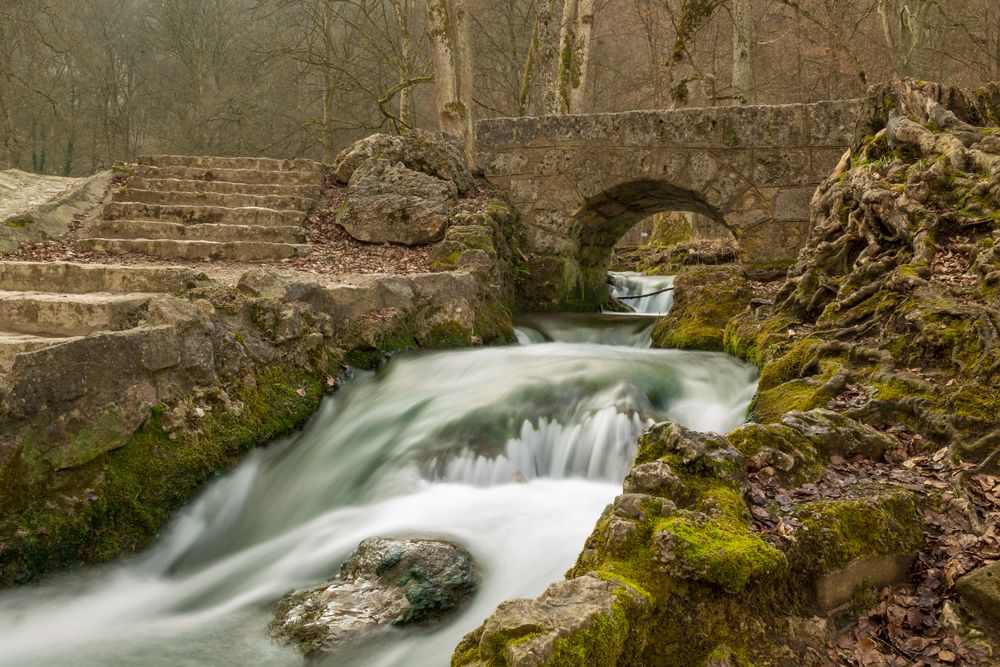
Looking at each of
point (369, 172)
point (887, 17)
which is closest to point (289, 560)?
point (369, 172)

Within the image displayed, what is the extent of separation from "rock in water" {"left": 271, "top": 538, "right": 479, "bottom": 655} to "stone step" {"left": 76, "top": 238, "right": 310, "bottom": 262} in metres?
4.95

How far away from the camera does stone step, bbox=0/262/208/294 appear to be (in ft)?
18.8

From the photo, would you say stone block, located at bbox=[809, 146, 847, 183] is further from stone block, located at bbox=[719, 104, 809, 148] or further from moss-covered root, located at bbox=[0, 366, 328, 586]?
moss-covered root, located at bbox=[0, 366, 328, 586]

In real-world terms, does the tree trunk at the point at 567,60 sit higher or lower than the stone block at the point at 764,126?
higher

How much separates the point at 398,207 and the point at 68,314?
15.9 feet

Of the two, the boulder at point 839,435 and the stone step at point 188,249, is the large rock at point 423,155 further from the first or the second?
the boulder at point 839,435

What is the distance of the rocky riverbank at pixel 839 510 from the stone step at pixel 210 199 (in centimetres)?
649

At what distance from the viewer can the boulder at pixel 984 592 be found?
8.32ft


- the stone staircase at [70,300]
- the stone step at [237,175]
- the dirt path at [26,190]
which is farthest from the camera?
the stone step at [237,175]

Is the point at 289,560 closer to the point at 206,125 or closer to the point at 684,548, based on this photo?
the point at 684,548

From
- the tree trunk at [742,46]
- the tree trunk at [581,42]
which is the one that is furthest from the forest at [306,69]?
the tree trunk at [742,46]

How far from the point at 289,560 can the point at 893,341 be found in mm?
3988

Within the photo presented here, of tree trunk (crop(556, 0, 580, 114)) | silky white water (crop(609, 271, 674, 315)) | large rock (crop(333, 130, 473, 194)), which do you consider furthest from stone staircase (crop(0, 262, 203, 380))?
tree trunk (crop(556, 0, 580, 114))

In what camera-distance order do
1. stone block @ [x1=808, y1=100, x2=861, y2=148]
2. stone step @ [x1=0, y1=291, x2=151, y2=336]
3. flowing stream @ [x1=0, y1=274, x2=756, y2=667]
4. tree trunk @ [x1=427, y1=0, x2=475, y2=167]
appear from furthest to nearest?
tree trunk @ [x1=427, y1=0, x2=475, y2=167], stone block @ [x1=808, y1=100, x2=861, y2=148], stone step @ [x1=0, y1=291, x2=151, y2=336], flowing stream @ [x1=0, y1=274, x2=756, y2=667]
